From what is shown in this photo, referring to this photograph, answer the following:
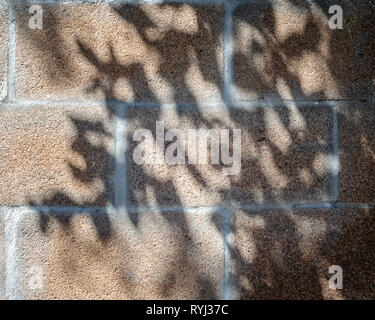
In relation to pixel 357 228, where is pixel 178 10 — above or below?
above

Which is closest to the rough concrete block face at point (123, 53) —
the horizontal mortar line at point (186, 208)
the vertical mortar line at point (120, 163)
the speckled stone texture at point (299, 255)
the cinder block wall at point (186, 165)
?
the cinder block wall at point (186, 165)

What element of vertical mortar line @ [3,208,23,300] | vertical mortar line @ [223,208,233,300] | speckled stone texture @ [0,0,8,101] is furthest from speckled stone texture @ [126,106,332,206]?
speckled stone texture @ [0,0,8,101]

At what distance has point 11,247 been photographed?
2.73m

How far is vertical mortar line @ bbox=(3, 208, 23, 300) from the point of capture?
2.73m

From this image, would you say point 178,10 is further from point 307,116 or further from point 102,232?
point 102,232

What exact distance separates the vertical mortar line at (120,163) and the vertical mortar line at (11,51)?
70 centimetres

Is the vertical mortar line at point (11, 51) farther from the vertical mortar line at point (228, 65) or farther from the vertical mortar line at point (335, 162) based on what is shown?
the vertical mortar line at point (335, 162)

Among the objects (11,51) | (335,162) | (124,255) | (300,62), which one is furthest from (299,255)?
(11,51)

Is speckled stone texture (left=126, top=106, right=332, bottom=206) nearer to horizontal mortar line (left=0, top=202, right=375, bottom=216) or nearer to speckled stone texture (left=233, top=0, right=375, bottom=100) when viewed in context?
horizontal mortar line (left=0, top=202, right=375, bottom=216)

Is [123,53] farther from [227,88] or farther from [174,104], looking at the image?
[227,88]

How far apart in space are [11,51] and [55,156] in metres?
0.76

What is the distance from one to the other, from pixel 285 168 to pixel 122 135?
3.62ft

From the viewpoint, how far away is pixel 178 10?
2.75 meters
